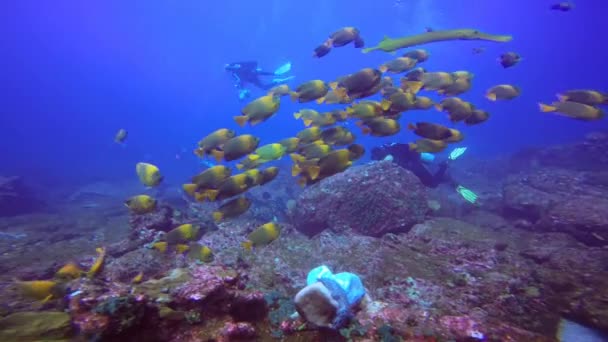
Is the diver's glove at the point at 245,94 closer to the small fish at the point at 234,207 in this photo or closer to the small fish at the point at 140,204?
the small fish at the point at 140,204

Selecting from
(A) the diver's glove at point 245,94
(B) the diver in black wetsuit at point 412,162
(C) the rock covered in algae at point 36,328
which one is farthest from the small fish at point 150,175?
(A) the diver's glove at point 245,94

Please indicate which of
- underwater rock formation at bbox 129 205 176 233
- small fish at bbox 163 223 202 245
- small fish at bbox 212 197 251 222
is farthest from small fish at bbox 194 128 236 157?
underwater rock formation at bbox 129 205 176 233

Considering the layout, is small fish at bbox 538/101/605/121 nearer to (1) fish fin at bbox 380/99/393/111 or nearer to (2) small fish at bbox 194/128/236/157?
(1) fish fin at bbox 380/99/393/111

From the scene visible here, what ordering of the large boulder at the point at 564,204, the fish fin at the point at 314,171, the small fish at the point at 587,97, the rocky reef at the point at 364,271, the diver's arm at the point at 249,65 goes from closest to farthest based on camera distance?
the rocky reef at the point at 364,271
the fish fin at the point at 314,171
the small fish at the point at 587,97
the large boulder at the point at 564,204
the diver's arm at the point at 249,65

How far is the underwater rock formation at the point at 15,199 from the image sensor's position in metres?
16.8

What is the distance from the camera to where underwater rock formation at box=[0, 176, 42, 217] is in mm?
16781

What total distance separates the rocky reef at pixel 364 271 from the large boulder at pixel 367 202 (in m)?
0.04

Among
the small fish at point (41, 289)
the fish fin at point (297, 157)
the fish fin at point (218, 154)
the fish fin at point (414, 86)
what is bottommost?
the small fish at point (41, 289)

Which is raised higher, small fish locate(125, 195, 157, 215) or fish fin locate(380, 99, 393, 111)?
fish fin locate(380, 99, 393, 111)

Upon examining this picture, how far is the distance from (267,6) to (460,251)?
341ft

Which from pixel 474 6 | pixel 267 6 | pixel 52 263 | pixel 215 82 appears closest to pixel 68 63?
pixel 215 82

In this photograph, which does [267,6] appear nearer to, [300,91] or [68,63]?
[300,91]

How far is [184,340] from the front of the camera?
3.29m

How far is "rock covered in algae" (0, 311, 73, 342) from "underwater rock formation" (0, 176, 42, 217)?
61.7 feet
